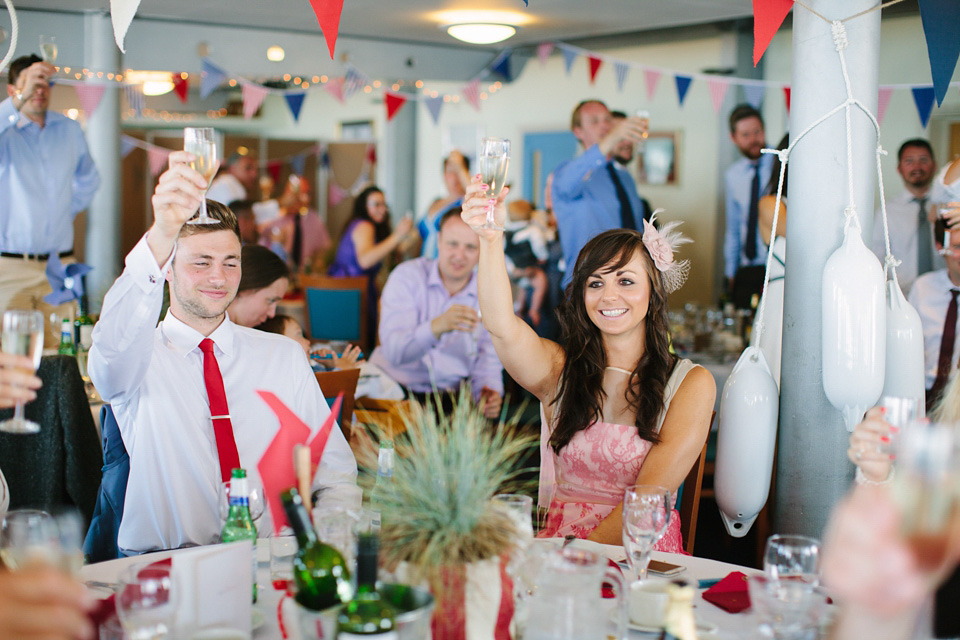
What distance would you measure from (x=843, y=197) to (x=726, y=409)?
0.61 meters

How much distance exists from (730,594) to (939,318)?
2.92 meters

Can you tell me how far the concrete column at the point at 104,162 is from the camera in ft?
20.7

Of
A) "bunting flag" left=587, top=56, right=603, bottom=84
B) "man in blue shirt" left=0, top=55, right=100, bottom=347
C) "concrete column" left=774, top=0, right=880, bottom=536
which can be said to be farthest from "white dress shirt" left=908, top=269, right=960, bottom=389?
"man in blue shirt" left=0, top=55, right=100, bottom=347

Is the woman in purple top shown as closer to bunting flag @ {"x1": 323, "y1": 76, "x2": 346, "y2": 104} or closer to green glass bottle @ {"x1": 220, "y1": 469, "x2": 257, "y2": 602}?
bunting flag @ {"x1": 323, "y1": 76, "x2": 346, "y2": 104}

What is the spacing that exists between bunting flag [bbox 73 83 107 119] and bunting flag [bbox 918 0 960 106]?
5416 mm

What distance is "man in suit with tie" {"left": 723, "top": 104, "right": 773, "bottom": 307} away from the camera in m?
6.17

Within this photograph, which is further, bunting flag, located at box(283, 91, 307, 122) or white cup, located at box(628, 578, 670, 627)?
bunting flag, located at box(283, 91, 307, 122)

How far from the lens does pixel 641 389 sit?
2.42 metres

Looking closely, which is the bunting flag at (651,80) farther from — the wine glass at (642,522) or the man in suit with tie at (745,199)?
the wine glass at (642,522)

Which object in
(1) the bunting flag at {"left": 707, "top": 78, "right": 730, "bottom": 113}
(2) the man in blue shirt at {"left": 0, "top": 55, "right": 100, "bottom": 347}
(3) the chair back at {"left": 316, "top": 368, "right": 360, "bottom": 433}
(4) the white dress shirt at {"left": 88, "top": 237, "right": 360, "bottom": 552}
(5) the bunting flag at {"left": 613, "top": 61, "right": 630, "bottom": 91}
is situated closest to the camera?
(4) the white dress shirt at {"left": 88, "top": 237, "right": 360, "bottom": 552}

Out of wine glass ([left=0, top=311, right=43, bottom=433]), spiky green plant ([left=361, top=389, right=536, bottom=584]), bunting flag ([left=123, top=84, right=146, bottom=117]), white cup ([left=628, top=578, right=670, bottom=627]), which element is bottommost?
white cup ([left=628, top=578, right=670, bottom=627])

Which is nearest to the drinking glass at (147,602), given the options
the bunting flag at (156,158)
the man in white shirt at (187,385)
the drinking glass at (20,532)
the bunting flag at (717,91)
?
the drinking glass at (20,532)

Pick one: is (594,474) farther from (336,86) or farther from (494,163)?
(336,86)

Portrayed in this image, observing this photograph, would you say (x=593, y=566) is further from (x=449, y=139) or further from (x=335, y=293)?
(x=449, y=139)
